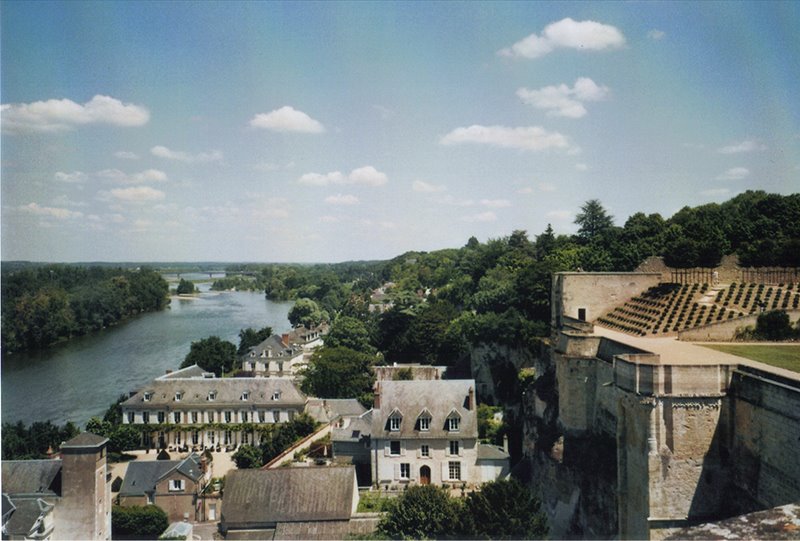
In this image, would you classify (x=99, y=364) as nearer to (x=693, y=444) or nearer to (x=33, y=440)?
(x=33, y=440)

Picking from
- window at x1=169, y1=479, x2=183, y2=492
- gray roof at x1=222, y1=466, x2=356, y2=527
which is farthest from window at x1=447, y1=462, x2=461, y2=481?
window at x1=169, y1=479, x2=183, y2=492

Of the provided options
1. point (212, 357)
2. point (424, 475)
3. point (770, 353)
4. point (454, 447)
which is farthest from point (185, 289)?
point (770, 353)

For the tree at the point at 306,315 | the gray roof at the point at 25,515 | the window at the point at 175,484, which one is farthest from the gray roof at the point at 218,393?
the tree at the point at 306,315

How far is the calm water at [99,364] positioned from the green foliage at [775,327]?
131 ft


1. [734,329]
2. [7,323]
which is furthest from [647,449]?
[7,323]

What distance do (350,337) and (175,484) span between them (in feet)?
84.6

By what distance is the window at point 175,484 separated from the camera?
26348 mm

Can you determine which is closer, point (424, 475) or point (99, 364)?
point (424, 475)

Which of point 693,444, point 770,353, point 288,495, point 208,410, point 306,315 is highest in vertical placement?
point 770,353

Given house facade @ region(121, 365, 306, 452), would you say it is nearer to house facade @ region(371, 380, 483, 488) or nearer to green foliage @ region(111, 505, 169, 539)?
house facade @ region(371, 380, 483, 488)

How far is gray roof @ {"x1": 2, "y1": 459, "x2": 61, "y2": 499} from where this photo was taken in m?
22.0

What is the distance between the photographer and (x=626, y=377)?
15016mm

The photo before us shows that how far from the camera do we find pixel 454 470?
2720 cm

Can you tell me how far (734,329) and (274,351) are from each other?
39635 millimetres
